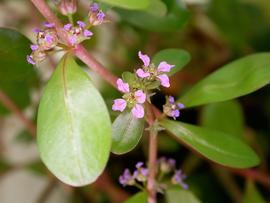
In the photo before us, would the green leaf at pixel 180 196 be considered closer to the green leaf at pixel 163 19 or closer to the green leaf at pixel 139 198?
the green leaf at pixel 139 198

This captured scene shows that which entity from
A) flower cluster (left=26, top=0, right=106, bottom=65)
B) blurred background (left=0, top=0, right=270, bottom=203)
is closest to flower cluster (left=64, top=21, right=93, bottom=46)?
flower cluster (left=26, top=0, right=106, bottom=65)

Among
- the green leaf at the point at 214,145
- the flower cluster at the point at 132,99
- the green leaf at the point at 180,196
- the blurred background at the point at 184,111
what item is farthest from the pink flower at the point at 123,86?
the blurred background at the point at 184,111

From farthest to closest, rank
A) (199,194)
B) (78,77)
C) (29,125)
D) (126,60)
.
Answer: (126,60) → (199,194) → (29,125) → (78,77)

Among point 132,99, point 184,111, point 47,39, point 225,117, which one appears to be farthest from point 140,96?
point 184,111

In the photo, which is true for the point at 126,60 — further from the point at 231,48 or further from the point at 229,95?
the point at 229,95

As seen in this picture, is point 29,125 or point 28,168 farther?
point 28,168

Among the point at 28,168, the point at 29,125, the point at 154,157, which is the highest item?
the point at 154,157

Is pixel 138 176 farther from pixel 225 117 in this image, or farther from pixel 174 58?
pixel 225 117

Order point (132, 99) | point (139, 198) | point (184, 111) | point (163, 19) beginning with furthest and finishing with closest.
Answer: point (184, 111) < point (163, 19) < point (139, 198) < point (132, 99)

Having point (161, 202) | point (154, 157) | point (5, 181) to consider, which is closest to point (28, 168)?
point (5, 181)
